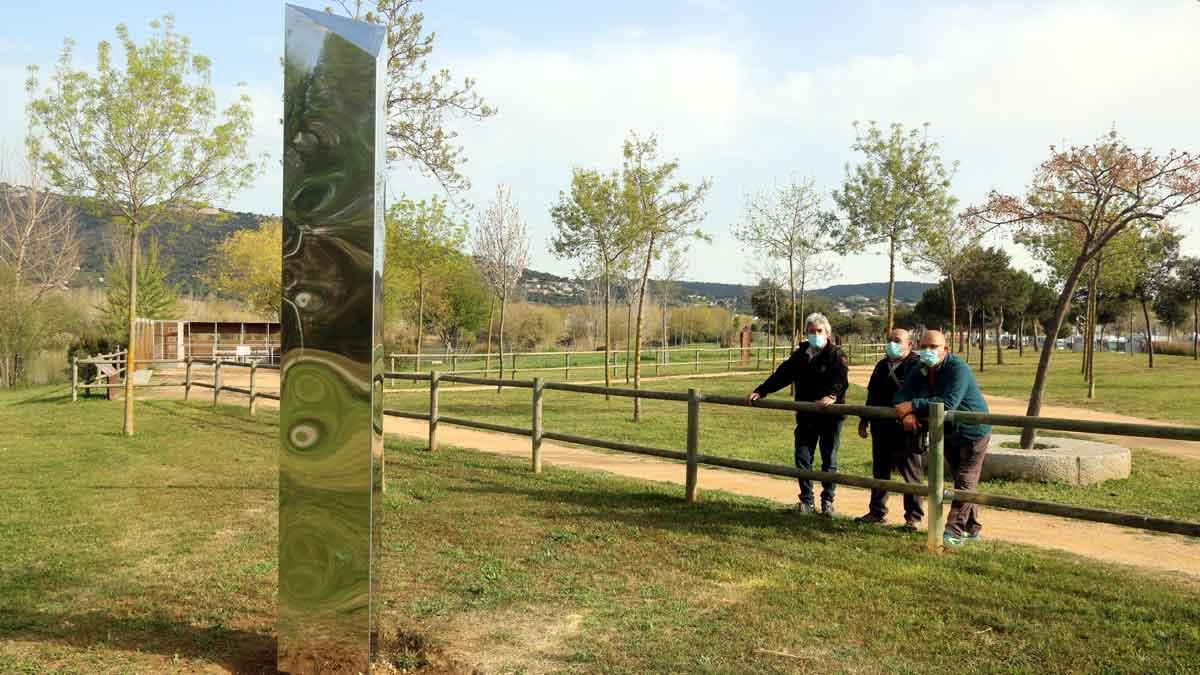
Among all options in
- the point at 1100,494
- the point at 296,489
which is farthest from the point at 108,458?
the point at 1100,494

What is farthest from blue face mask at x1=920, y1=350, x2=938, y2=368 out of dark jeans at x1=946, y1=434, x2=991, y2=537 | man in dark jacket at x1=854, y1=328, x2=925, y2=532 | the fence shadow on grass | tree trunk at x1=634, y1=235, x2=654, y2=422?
tree trunk at x1=634, y1=235, x2=654, y2=422

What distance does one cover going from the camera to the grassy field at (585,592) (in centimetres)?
411

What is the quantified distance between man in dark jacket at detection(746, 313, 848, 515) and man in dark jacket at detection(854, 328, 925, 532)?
27 cm

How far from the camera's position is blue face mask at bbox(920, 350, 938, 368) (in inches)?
254

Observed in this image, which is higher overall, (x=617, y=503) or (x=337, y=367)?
(x=337, y=367)

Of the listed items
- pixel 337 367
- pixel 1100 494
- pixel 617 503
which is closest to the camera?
pixel 337 367

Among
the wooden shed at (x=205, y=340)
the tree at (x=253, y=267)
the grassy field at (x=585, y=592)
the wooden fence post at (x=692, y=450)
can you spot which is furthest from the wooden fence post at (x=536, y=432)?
the tree at (x=253, y=267)

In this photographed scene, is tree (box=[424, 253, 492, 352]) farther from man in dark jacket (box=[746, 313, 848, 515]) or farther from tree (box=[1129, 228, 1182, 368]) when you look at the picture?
man in dark jacket (box=[746, 313, 848, 515])

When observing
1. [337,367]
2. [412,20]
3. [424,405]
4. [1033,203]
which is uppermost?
[412,20]

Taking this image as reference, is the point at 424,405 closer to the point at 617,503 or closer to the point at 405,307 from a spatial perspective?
the point at 617,503

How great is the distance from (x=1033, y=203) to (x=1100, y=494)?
480cm

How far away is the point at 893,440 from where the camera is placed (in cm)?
703

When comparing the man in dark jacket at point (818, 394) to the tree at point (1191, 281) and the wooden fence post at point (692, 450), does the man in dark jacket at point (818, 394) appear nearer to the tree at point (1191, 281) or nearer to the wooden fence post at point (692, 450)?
the wooden fence post at point (692, 450)

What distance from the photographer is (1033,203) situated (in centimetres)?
1199
